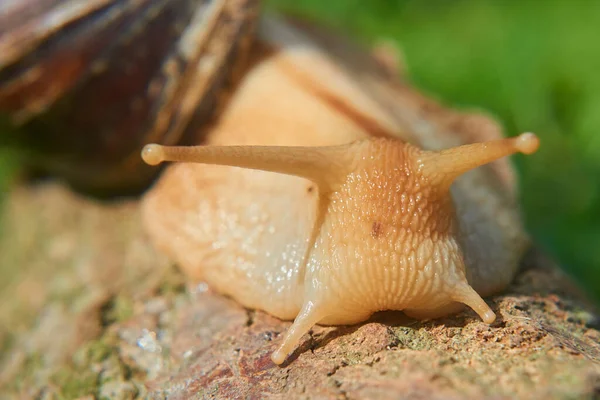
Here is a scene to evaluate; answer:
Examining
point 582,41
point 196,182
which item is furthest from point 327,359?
point 582,41

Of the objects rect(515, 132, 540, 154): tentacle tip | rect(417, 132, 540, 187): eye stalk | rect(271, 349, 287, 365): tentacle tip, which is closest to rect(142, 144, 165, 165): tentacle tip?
rect(271, 349, 287, 365): tentacle tip

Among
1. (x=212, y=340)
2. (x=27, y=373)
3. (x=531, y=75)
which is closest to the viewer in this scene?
(x=212, y=340)

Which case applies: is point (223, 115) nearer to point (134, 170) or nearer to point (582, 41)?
point (134, 170)

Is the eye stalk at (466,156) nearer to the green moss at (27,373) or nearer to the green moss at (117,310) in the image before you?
the green moss at (117,310)

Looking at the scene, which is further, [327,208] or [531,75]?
[531,75]

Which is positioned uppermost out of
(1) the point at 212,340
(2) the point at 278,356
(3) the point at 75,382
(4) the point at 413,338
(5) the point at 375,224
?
(5) the point at 375,224

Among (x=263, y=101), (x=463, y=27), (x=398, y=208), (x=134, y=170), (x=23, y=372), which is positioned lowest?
(x=23, y=372)

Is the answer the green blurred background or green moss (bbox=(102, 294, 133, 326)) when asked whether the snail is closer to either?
green moss (bbox=(102, 294, 133, 326))

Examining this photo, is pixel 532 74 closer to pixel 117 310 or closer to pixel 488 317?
pixel 488 317

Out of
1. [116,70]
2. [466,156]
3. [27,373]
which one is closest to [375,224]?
[466,156]
